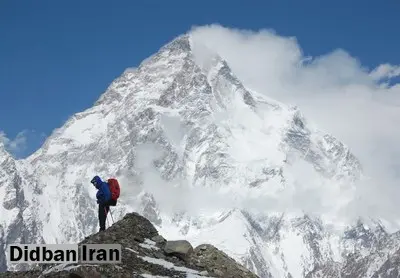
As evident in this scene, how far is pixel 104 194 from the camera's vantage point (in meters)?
47.4

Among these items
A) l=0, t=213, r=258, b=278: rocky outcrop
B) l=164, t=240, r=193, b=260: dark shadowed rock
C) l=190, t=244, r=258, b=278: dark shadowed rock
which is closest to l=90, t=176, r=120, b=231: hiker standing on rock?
l=0, t=213, r=258, b=278: rocky outcrop

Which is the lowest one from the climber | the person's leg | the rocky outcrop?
the rocky outcrop

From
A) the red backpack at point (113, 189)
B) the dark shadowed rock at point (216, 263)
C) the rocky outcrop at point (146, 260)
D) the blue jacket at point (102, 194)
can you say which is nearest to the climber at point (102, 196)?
the blue jacket at point (102, 194)

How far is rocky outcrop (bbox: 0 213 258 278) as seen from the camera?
3847cm

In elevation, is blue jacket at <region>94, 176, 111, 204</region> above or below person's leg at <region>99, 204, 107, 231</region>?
above

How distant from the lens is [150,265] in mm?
41875

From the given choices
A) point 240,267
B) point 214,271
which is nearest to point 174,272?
point 214,271

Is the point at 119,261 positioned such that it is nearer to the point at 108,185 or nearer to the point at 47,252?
the point at 47,252

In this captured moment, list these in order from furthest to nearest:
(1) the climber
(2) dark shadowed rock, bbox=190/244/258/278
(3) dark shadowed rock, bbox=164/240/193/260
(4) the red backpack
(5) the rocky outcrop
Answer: (4) the red backpack → (1) the climber → (2) dark shadowed rock, bbox=190/244/258/278 → (3) dark shadowed rock, bbox=164/240/193/260 → (5) the rocky outcrop

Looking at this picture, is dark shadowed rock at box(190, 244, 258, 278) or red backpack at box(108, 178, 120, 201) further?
red backpack at box(108, 178, 120, 201)

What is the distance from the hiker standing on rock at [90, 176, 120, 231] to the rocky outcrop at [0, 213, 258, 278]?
1400mm

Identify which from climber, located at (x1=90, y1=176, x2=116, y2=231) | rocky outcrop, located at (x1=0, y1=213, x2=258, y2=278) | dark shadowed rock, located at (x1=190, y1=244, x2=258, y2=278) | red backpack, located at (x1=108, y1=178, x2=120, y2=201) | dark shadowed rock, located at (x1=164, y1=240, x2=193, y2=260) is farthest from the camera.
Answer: red backpack, located at (x1=108, y1=178, x2=120, y2=201)

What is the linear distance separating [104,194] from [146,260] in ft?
20.8

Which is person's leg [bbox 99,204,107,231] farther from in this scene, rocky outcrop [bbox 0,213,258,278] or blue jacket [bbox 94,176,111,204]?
rocky outcrop [bbox 0,213,258,278]
